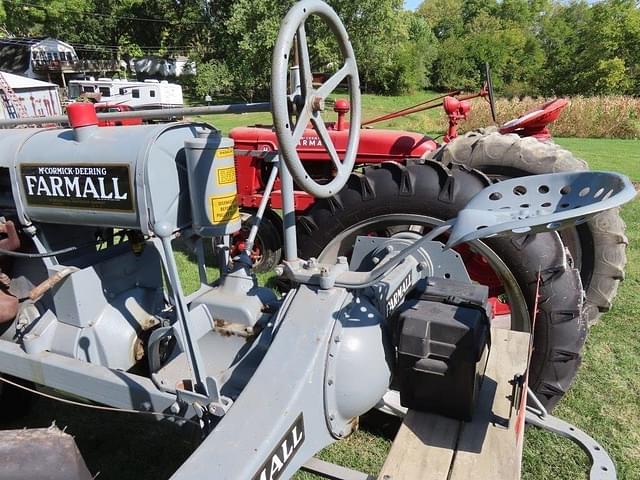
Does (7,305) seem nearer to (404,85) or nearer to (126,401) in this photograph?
(126,401)

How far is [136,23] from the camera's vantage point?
1629 inches

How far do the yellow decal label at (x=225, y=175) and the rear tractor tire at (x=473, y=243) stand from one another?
3.40 feet

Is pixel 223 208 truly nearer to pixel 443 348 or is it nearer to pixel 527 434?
pixel 443 348

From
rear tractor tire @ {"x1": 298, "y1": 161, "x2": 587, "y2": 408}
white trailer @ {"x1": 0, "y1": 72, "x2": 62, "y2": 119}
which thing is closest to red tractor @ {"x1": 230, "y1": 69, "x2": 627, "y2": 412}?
rear tractor tire @ {"x1": 298, "y1": 161, "x2": 587, "y2": 408}

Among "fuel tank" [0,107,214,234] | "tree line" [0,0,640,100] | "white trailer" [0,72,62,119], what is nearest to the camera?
"fuel tank" [0,107,214,234]

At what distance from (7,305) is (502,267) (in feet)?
A: 7.27

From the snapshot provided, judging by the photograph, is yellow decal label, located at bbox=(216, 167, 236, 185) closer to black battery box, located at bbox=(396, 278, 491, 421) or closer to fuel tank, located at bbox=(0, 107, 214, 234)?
fuel tank, located at bbox=(0, 107, 214, 234)

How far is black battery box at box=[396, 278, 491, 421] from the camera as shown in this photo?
1.63m

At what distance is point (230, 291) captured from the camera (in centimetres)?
201

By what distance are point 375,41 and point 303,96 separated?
92.8 ft

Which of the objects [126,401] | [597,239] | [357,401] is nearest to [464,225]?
[357,401]

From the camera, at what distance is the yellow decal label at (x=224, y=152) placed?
72.5 inches

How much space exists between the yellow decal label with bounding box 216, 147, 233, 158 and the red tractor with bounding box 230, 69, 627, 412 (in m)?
0.36

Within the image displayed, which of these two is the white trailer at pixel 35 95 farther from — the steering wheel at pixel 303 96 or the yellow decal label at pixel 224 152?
the steering wheel at pixel 303 96
